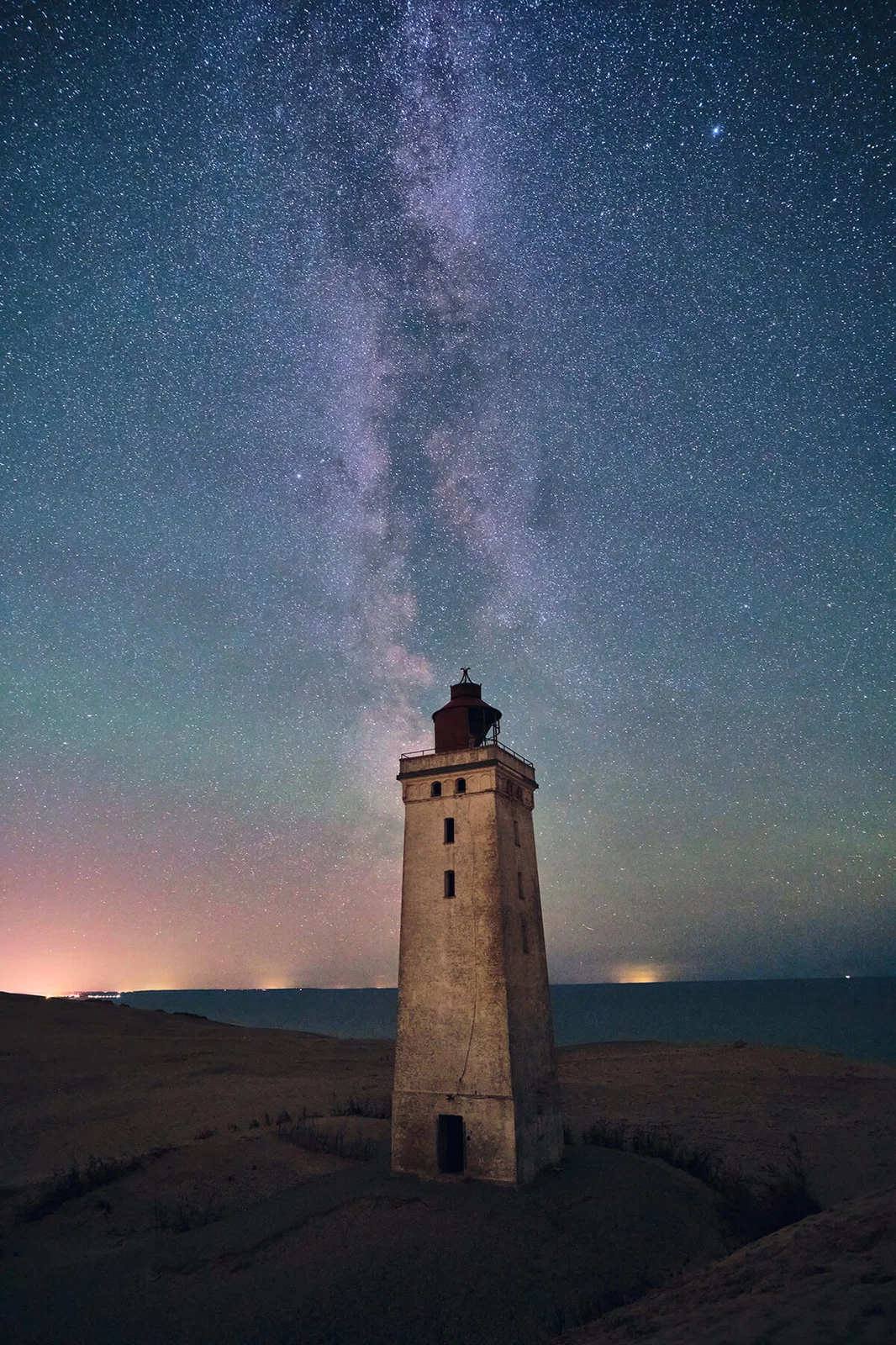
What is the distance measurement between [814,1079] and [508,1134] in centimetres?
2814

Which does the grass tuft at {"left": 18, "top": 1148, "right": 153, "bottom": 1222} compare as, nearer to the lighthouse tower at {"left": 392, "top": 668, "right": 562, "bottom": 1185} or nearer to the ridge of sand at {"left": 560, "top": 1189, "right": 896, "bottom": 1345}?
the lighthouse tower at {"left": 392, "top": 668, "right": 562, "bottom": 1185}

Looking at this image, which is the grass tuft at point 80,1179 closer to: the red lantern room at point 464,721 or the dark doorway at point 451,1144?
the dark doorway at point 451,1144

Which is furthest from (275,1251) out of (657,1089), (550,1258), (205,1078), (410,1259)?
(657,1089)

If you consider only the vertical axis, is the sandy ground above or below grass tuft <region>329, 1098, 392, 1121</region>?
below

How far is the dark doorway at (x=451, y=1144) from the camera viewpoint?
19892 mm

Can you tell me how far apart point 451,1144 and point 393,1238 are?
422cm

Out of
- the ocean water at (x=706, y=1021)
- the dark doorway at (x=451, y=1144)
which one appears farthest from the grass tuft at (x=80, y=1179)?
the ocean water at (x=706, y=1021)

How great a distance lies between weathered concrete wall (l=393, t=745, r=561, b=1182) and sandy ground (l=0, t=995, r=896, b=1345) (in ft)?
3.72

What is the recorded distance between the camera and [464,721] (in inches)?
963

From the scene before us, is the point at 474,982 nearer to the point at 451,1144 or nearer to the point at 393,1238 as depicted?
the point at 451,1144

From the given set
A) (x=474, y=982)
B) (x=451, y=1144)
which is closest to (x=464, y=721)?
(x=474, y=982)

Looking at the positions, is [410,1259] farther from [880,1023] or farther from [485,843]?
[880,1023]

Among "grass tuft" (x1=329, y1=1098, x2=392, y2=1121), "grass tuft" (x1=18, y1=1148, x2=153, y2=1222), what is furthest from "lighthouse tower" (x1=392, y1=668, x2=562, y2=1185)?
"grass tuft" (x1=329, y1=1098, x2=392, y2=1121)

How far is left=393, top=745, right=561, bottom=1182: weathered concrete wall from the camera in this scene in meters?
19.7
